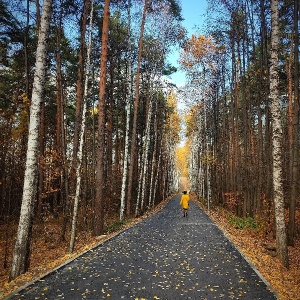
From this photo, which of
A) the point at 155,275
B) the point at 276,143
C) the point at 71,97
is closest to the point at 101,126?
the point at 276,143

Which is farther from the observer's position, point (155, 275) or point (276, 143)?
point (276, 143)

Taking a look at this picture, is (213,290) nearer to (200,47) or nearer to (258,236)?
(258,236)

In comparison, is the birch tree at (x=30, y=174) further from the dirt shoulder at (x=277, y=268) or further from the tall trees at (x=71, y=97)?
the dirt shoulder at (x=277, y=268)

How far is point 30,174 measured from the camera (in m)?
7.38

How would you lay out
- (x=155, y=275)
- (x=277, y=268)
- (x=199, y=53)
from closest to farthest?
(x=155, y=275)
(x=277, y=268)
(x=199, y=53)

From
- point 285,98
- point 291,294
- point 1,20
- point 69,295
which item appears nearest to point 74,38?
point 1,20

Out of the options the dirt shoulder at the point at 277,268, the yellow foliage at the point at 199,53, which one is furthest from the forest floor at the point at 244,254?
the yellow foliage at the point at 199,53

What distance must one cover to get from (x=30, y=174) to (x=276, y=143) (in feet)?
21.4

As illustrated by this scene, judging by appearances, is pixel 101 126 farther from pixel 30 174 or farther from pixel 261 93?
pixel 261 93

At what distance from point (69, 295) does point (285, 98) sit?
20203 millimetres

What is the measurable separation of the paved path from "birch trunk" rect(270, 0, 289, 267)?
46.7 inches

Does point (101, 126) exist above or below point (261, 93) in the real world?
below

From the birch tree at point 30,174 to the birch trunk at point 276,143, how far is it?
6.03 meters

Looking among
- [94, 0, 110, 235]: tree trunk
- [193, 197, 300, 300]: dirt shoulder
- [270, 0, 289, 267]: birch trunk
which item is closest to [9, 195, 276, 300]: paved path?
[193, 197, 300, 300]: dirt shoulder
